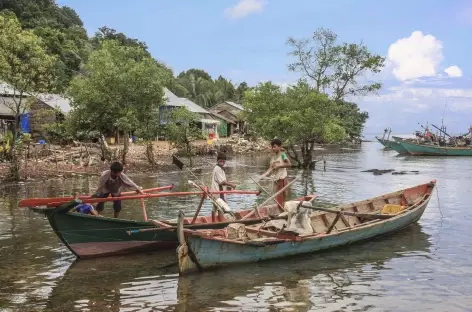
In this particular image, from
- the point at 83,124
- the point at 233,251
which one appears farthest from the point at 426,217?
the point at 83,124

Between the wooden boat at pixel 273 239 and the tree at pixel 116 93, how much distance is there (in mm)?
16261

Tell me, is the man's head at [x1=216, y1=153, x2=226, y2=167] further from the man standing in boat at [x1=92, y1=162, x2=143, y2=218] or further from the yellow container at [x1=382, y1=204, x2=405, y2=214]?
the yellow container at [x1=382, y1=204, x2=405, y2=214]

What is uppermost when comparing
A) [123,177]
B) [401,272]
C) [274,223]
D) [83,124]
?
[83,124]

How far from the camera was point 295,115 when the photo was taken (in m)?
31.1

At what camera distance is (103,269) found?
984cm

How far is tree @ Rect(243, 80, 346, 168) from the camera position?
3139 cm

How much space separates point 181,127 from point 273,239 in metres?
23.7

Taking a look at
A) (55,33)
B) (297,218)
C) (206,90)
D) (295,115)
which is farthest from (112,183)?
(206,90)

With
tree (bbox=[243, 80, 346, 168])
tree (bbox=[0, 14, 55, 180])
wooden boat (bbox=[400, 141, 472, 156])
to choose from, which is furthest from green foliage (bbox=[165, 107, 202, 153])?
wooden boat (bbox=[400, 141, 472, 156])

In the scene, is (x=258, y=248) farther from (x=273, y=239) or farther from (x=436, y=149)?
(x=436, y=149)

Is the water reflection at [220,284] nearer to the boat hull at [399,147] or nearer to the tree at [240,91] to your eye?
the boat hull at [399,147]

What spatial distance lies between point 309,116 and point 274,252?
21689 millimetres

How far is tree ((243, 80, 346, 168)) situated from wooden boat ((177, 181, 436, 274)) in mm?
17658

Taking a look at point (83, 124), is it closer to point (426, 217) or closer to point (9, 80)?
point (9, 80)
